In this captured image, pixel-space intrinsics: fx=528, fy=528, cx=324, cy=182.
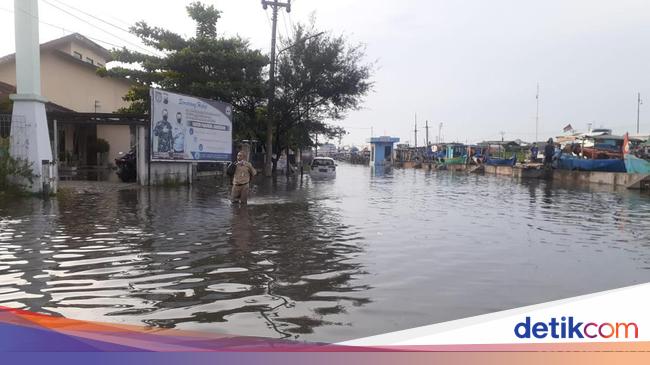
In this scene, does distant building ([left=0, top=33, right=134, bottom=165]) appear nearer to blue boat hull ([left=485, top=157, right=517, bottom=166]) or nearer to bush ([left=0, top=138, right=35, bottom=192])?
bush ([left=0, top=138, right=35, bottom=192])

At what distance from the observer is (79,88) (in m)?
30.8

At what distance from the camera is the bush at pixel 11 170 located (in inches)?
563

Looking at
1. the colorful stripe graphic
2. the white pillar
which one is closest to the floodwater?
the colorful stripe graphic

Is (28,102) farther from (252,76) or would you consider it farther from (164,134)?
(252,76)

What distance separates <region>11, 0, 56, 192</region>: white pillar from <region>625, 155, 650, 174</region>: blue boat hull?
25357mm

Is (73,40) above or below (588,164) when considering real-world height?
above

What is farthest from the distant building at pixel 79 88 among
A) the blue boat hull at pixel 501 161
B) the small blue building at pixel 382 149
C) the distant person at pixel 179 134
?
the small blue building at pixel 382 149

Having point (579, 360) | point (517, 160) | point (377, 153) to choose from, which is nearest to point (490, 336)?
point (579, 360)

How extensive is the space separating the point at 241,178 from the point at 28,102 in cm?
628

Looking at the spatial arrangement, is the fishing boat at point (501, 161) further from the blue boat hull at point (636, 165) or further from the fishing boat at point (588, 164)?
the blue boat hull at point (636, 165)

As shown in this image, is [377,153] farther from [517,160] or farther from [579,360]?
[579,360]

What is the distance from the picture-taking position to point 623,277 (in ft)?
22.1

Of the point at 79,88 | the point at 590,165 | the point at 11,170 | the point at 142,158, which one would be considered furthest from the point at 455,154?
the point at 11,170

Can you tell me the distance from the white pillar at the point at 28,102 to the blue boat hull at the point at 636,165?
25357 millimetres
